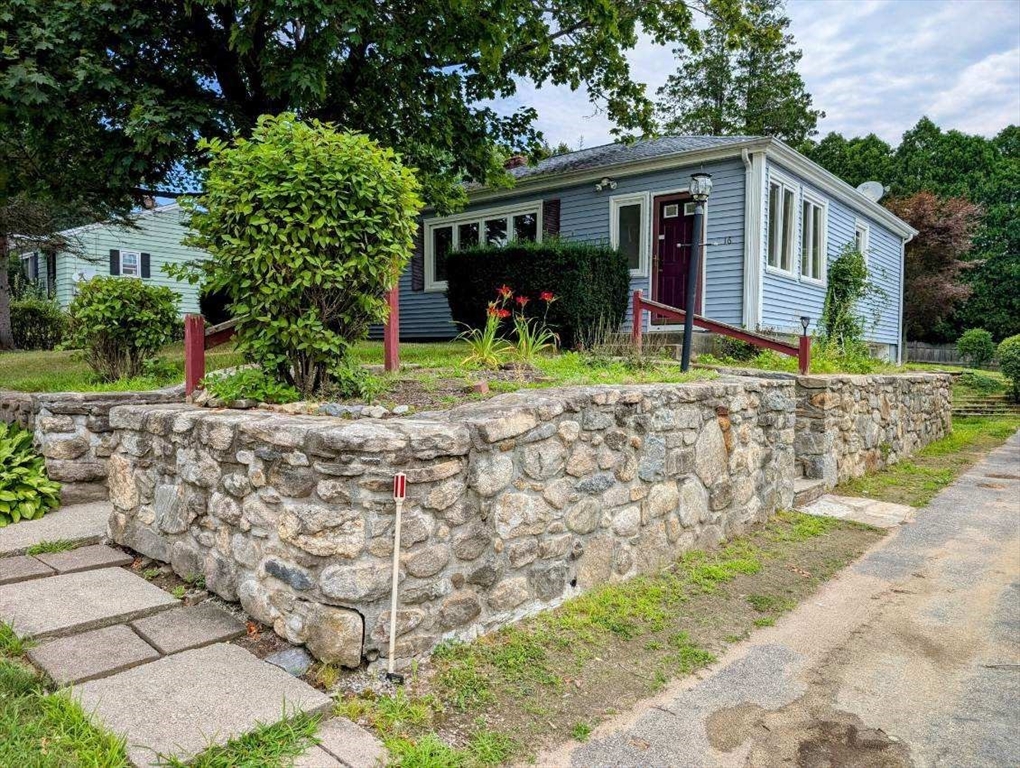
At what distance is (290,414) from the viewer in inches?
117

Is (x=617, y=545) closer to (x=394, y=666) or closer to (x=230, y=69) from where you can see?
(x=394, y=666)

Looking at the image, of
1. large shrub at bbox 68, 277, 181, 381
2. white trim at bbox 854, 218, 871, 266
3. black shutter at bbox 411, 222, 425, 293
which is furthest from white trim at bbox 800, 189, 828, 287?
large shrub at bbox 68, 277, 181, 381

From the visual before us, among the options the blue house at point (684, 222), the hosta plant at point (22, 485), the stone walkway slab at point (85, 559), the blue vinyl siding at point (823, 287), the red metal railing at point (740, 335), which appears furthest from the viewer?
the blue vinyl siding at point (823, 287)

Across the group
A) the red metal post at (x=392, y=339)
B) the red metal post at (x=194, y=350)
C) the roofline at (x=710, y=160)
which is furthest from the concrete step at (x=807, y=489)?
the roofline at (x=710, y=160)

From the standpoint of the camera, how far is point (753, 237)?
945 centimetres

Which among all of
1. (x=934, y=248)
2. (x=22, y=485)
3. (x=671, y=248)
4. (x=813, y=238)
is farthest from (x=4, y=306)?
(x=934, y=248)

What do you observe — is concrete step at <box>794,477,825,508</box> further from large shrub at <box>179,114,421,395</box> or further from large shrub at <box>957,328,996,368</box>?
large shrub at <box>957,328,996,368</box>

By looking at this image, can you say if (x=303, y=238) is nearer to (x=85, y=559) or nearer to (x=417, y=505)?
(x=417, y=505)

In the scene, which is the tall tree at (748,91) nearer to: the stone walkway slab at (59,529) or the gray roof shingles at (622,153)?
the gray roof shingles at (622,153)

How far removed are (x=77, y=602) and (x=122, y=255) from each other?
17.5 m

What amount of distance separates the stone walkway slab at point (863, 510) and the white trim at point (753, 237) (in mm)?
4124

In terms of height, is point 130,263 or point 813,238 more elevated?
point 130,263

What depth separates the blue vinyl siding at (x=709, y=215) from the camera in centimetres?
966

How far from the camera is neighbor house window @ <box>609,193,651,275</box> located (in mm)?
10484
